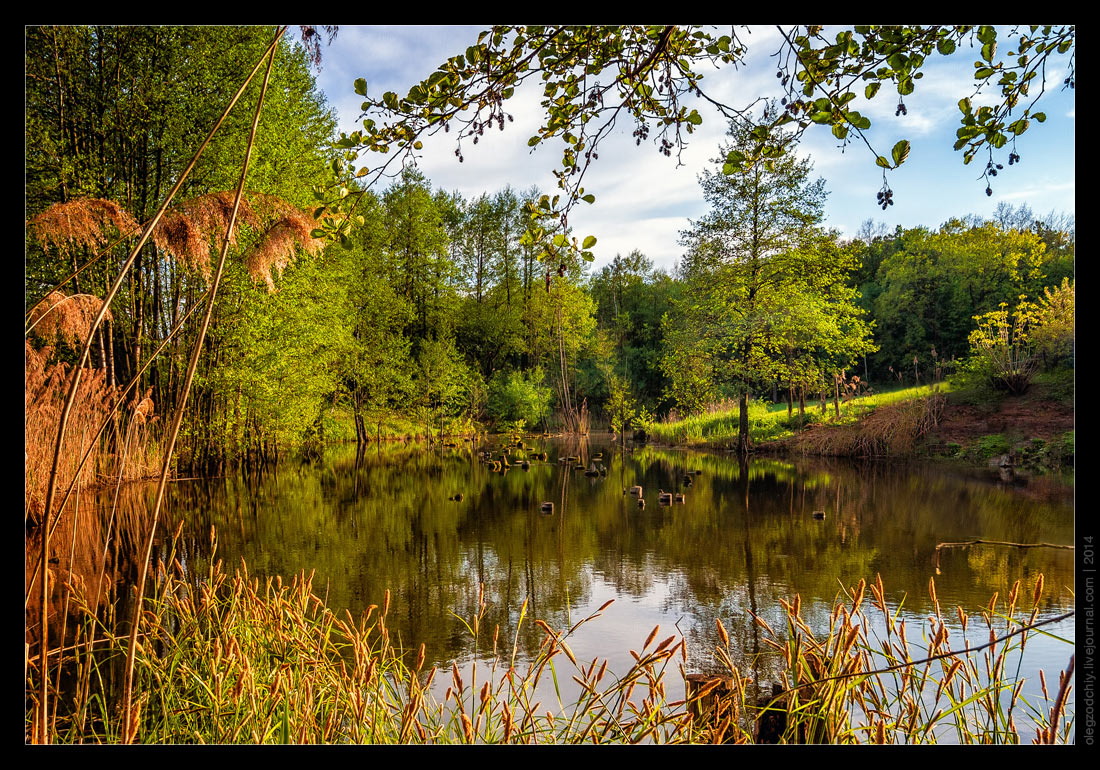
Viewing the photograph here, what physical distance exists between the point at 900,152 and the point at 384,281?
22.5 m

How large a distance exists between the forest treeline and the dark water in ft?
7.53

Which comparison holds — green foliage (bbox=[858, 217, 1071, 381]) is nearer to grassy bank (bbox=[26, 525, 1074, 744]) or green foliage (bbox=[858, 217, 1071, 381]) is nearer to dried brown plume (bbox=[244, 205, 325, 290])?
grassy bank (bbox=[26, 525, 1074, 744])

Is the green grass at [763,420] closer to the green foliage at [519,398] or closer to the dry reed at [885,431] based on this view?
the dry reed at [885,431]

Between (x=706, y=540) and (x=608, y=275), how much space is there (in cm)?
2549

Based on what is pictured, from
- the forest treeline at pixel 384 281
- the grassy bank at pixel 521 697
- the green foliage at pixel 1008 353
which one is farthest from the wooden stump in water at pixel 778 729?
the green foliage at pixel 1008 353

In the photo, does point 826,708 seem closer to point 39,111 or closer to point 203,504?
point 203,504

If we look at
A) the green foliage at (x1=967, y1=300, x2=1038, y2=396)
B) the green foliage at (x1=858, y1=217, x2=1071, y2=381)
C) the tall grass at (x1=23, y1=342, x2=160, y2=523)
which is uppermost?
the green foliage at (x1=858, y1=217, x2=1071, y2=381)

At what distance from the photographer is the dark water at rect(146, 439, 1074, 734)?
480cm

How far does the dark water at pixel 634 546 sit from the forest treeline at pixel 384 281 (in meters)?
2.30

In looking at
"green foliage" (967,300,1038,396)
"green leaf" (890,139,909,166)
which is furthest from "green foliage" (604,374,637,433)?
"green leaf" (890,139,909,166)

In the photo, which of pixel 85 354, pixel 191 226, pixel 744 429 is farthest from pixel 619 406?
pixel 85 354

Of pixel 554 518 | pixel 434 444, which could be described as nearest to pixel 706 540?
pixel 554 518

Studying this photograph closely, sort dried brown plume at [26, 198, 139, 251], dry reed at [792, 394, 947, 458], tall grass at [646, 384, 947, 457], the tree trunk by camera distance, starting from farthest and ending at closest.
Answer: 1. the tree trunk
2. tall grass at [646, 384, 947, 457]
3. dry reed at [792, 394, 947, 458]
4. dried brown plume at [26, 198, 139, 251]

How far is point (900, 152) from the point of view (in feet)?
6.15
